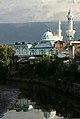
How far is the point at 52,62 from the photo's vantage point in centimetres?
6881

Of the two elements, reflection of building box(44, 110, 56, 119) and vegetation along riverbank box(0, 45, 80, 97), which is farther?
vegetation along riverbank box(0, 45, 80, 97)

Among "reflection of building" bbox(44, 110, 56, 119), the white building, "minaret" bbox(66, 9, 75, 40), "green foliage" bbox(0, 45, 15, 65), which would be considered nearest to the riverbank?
"green foliage" bbox(0, 45, 15, 65)

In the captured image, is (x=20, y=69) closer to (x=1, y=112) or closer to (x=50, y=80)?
(x=50, y=80)

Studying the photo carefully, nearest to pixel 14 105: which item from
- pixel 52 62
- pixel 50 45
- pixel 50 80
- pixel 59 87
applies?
pixel 59 87

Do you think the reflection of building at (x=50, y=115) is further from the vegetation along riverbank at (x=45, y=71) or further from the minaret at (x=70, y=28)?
the minaret at (x=70, y=28)

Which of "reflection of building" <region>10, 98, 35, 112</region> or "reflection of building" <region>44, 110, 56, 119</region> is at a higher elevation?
"reflection of building" <region>10, 98, 35, 112</region>

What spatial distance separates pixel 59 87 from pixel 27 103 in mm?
10851

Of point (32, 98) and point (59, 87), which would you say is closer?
point (32, 98)

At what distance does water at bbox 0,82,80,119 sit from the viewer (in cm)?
3680

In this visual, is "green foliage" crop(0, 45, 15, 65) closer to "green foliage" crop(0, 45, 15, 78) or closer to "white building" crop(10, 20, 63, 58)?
"green foliage" crop(0, 45, 15, 78)

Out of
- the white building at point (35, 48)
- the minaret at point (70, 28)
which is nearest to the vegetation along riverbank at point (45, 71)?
the white building at point (35, 48)

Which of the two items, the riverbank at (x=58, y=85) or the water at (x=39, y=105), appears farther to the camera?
the riverbank at (x=58, y=85)

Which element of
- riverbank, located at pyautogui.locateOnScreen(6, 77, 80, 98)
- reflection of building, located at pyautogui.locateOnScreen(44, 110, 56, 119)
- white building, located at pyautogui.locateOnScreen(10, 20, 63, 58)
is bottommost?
reflection of building, located at pyautogui.locateOnScreen(44, 110, 56, 119)

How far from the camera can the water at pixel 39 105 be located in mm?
36803
